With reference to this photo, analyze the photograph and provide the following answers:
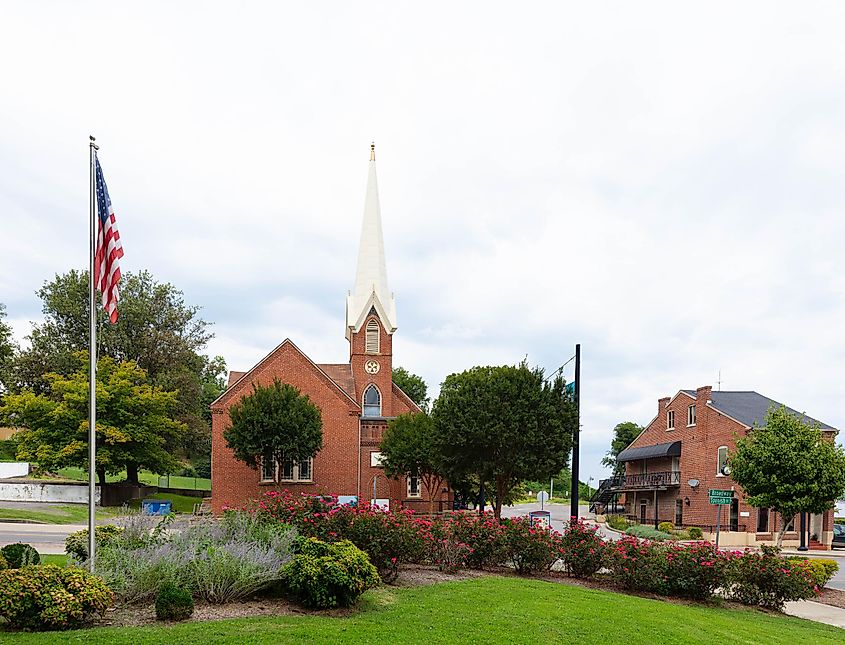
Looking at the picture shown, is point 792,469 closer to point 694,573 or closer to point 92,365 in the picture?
point 694,573

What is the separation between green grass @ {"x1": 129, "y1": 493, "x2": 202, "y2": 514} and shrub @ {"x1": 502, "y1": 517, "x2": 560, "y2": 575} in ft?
119

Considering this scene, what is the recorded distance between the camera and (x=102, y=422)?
47.9 meters

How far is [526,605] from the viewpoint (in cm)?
1356

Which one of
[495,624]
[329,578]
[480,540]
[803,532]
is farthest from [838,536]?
[329,578]

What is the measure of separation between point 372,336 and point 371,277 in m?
4.21

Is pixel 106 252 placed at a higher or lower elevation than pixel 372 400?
higher

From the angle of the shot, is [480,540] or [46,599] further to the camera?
[480,540]

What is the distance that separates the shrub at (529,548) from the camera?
18312mm

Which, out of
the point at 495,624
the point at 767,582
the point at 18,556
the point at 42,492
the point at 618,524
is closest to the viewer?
the point at 495,624

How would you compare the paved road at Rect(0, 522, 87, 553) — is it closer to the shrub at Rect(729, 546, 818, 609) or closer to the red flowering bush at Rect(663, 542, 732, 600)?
the red flowering bush at Rect(663, 542, 732, 600)

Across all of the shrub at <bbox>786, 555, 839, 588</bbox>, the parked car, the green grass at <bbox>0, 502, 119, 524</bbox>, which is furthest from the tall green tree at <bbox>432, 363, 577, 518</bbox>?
the parked car

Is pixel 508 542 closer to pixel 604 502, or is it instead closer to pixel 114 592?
pixel 114 592

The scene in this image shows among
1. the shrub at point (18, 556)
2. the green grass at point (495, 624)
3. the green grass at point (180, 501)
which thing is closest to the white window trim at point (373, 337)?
the green grass at point (180, 501)

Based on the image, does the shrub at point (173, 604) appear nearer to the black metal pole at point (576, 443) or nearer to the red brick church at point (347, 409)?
the black metal pole at point (576, 443)
